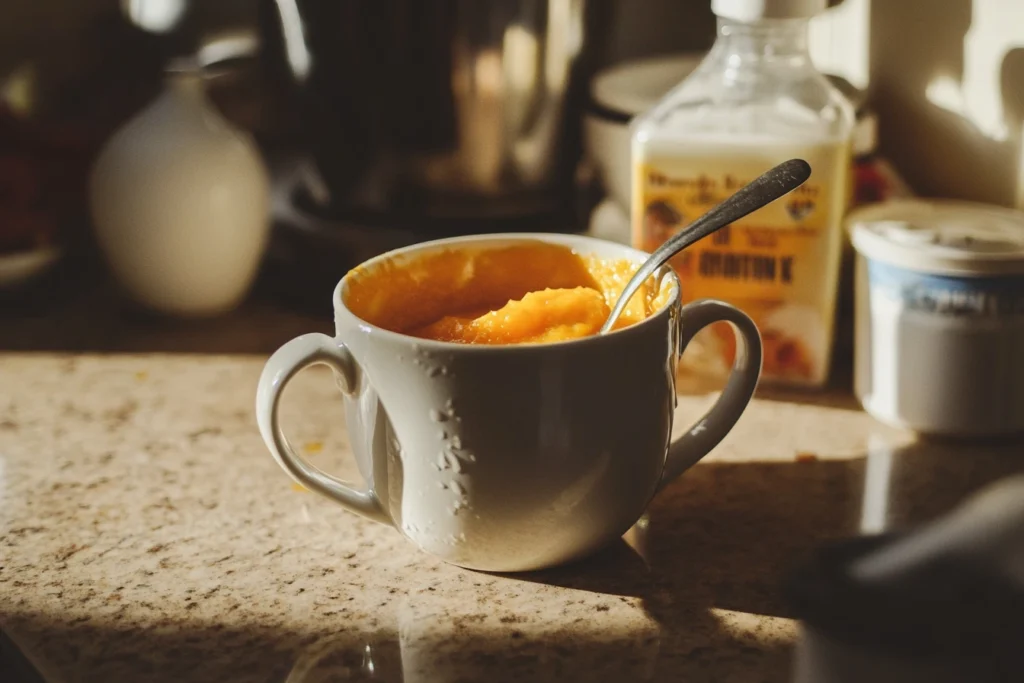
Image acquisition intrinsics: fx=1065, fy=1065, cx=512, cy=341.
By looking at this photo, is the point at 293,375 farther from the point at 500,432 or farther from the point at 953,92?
the point at 953,92

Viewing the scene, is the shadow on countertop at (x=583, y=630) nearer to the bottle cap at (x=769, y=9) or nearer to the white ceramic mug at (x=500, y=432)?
the white ceramic mug at (x=500, y=432)

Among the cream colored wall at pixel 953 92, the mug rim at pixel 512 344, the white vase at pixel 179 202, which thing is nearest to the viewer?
the mug rim at pixel 512 344

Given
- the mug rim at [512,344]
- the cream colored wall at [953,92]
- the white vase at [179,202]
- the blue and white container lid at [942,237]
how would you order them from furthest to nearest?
1. the white vase at [179,202]
2. the cream colored wall at [953,92]
3. the blue and white container lid at [942,237]
4. the mug rim at [512,344]

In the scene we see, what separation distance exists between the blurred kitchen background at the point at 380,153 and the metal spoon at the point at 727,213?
0.25m

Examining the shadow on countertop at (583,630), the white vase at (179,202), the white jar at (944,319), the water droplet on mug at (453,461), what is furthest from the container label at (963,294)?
the white vase at (179,202)

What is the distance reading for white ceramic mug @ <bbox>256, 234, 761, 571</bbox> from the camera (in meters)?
0.45

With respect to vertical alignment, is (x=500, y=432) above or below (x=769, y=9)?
below

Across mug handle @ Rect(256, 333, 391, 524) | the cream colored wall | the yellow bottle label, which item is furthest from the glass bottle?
mug handle @ Rect(256, 333, 391, 524)

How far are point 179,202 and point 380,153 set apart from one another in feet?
0.53

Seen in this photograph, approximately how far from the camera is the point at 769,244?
69 cm

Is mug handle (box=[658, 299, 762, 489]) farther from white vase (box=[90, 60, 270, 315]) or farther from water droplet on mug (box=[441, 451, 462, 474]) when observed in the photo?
white vase (box=[90, 60, 270, 315])

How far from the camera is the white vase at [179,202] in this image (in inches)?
32.2

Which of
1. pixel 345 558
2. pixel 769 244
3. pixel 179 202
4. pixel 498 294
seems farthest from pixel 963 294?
pixel 179 202

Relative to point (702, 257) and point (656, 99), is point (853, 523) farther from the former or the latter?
point (656, 99)
